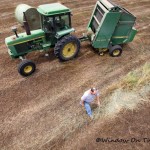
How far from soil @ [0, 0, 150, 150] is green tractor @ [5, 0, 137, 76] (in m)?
0.58

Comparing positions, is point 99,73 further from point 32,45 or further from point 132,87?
point 32,45

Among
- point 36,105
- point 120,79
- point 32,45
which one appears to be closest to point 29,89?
point 36,105

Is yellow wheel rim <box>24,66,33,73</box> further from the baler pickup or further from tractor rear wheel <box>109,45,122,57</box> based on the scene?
tractor rear wheel <box>109,45,122,57</box>

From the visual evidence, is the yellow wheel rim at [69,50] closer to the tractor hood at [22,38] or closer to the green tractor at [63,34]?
the green tractor at [63,34]

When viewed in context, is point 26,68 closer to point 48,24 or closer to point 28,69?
point 28,69

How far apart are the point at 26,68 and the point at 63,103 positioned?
7.24 ft

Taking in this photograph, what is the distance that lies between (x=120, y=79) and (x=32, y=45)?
13.0ft

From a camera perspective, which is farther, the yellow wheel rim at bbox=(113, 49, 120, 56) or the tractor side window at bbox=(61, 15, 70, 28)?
the yellow wheel rim at bbox=(113, 49, 120, 56)

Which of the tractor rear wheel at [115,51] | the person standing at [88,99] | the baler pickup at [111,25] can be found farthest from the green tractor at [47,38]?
the person standing at [88,99]

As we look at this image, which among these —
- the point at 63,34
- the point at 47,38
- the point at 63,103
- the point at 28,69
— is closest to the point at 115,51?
the point at 63,34

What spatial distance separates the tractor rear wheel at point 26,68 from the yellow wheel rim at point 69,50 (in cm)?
151

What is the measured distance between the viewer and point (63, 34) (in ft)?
26.1

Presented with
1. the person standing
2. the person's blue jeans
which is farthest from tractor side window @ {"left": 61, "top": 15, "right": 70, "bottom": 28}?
the person's blue jeans

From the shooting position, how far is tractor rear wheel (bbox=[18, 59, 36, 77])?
7.43 meters
